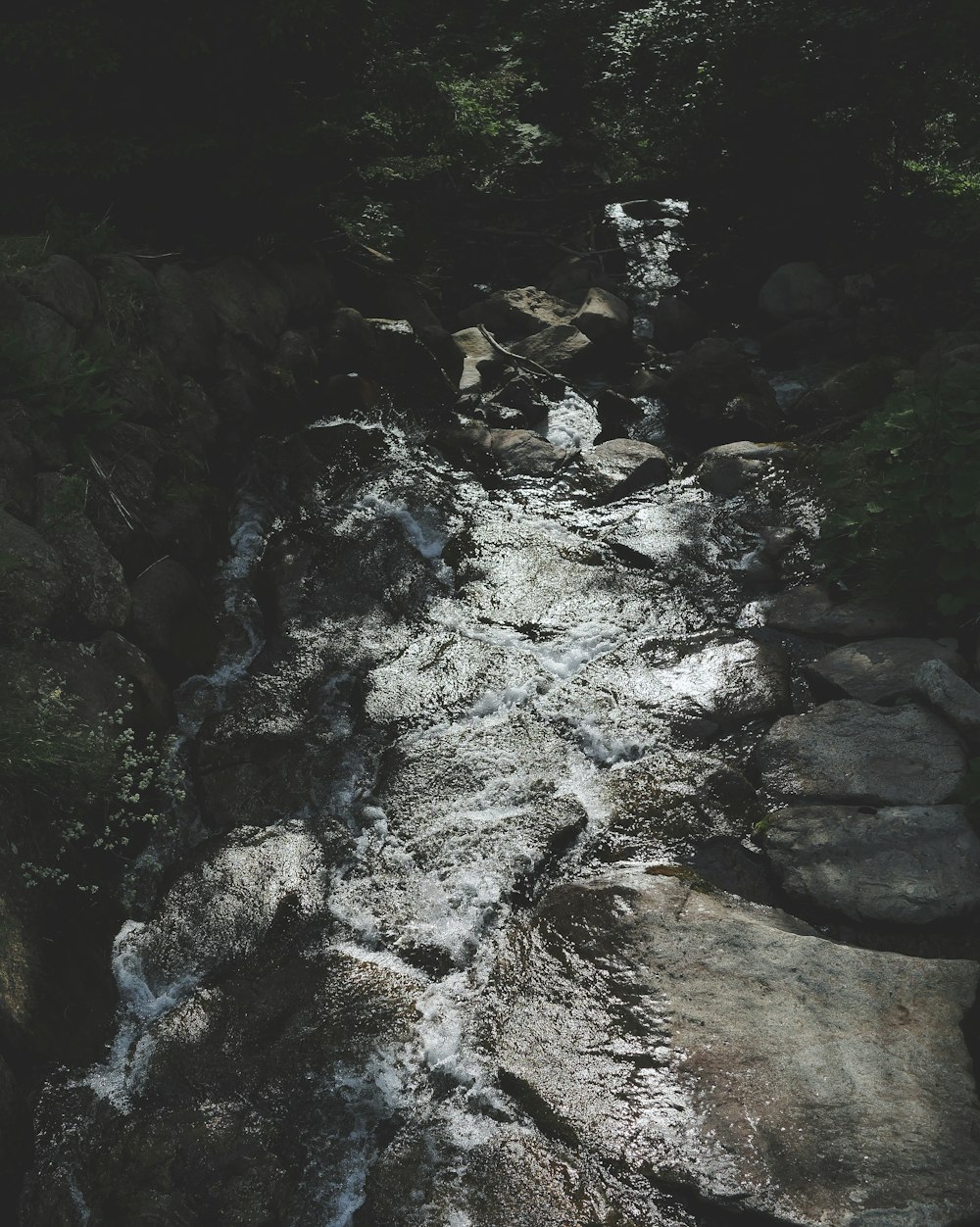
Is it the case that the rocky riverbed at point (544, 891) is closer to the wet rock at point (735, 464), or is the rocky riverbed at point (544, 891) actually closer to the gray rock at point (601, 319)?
the wet rock at point (735, 464)

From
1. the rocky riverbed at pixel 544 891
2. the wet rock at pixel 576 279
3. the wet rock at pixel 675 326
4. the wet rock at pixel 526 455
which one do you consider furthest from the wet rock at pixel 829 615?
the wet rock at pixel 576 279

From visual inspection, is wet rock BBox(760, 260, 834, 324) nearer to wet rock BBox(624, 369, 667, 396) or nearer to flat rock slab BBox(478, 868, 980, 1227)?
wet rock BBox(624, 369, 667, 396)

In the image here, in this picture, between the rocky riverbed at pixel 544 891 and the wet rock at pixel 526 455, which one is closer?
the rocky riverbed at pixel 544 891

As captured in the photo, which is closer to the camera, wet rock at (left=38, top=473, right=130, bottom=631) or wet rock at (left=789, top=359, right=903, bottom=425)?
wet rock at (left=38, top=473, right=130, bottom=631)

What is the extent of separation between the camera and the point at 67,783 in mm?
4418

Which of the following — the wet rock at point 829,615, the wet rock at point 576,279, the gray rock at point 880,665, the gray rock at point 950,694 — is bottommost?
the gray rock at point 950,694

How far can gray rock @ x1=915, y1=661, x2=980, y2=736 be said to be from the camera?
4984mm

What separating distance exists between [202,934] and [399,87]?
26.3 ft

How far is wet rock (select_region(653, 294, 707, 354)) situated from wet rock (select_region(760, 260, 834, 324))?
84 cm

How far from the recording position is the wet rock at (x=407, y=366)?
9102 mm

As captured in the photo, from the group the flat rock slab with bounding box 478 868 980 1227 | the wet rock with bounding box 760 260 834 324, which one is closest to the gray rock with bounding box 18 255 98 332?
the flat rock slab with bounding box 478 868 980 1227

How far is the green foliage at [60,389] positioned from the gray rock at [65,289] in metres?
0.41

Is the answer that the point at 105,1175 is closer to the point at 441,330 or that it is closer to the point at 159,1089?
the point at 159,1089

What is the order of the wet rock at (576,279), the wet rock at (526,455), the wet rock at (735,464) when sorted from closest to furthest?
the wet rock at (735,464) < the wet rock at (526,455) < the wet rock at (576,279)
